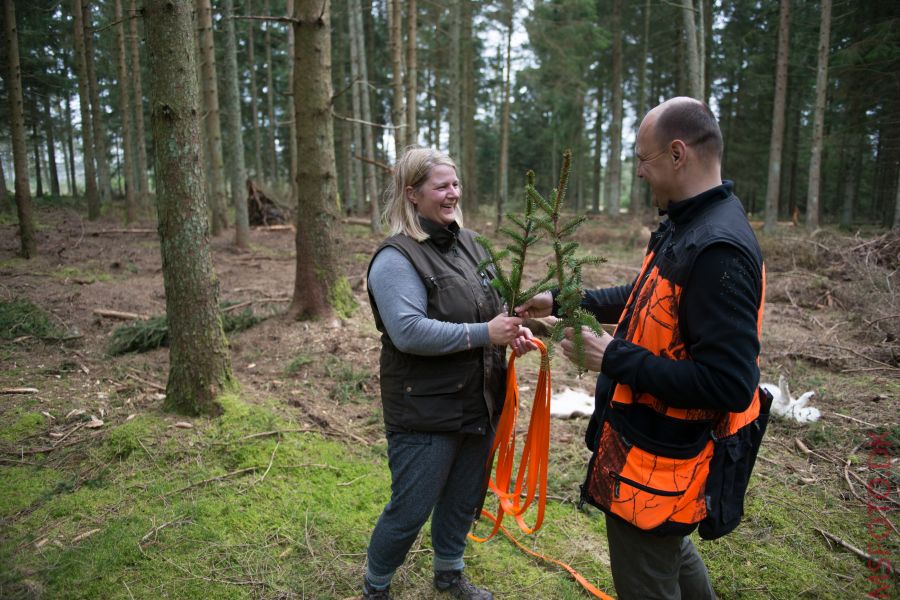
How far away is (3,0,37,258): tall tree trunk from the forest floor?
4.29 meters

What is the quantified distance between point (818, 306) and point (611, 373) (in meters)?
8.67

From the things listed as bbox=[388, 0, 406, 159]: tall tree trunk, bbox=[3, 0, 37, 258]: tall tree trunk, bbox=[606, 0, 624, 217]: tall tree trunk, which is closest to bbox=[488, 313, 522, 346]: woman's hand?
bbox=[388, 0, 406, 159]: tall tree trunk

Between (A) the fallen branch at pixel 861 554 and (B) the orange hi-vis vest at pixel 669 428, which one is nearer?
(B) the orange hi-vis vest at pixel 669 428

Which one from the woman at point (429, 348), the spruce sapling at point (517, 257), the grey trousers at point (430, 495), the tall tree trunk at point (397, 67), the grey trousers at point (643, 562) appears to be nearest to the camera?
the grey trousers at point (643, 562)

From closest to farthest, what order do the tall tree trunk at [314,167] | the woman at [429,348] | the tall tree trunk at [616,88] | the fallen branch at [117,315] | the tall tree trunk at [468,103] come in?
1. the woman at [429,348]
2. the tall tree trunk at [314,167]
3. the fallen branch at [117,315]
4. the tall tree trunk at [468,103]
5. the tall tree trunk at [616,88]

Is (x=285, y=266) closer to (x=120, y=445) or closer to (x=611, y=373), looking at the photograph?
(x=120, y=445)

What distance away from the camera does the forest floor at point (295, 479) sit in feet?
9.29

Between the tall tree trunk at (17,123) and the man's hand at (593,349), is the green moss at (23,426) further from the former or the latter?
the tall tree trunk at (17,123)

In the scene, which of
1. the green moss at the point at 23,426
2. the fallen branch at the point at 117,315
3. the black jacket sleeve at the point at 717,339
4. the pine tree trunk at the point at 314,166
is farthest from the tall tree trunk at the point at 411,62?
the black jacket sleeve at the point at 717,339

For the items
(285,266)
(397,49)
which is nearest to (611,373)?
(285,266)

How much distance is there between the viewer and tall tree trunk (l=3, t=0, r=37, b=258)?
29.3 ft

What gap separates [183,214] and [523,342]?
2.88m

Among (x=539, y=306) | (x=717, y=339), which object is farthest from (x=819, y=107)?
(x=717, y=339)

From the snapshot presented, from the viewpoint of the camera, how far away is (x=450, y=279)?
7.66ft
